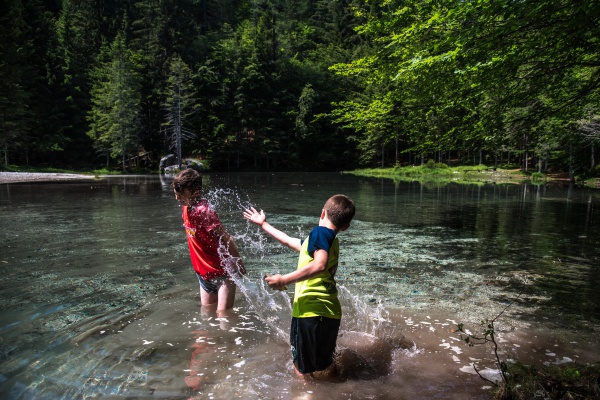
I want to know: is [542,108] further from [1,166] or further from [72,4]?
[72,4]

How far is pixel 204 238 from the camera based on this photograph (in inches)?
196

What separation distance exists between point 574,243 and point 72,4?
10173 centimetres

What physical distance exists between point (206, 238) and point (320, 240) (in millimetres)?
1979

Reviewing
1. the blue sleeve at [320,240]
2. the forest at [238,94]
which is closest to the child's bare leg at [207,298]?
the blue sleeve at [320,240]

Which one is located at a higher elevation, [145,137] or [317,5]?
[317,5]

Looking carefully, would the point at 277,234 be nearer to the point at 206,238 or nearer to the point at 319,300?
the point at 319,300

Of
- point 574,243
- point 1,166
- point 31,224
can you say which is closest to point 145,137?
point 1,166

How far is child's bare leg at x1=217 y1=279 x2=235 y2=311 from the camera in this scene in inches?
212

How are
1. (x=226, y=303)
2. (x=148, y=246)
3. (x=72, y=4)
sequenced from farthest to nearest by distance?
(x=72, y=4), (x=148, y=246), (x=226, y=303)

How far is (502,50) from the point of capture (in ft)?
22.5

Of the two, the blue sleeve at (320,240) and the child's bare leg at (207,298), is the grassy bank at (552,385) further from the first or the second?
the child's bare leg at (207,298)

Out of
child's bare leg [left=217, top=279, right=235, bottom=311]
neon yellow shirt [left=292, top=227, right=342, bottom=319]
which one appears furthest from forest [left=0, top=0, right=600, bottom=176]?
child's bare leg [left=217, top=279, right=235, bottom=311]

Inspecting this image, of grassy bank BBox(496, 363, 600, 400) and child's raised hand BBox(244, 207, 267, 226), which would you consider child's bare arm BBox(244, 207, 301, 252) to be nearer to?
child's raised hand BBox(244, 207, 267, 226)

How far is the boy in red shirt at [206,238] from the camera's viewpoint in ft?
16.0
